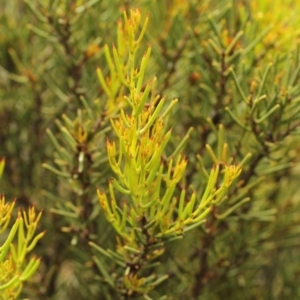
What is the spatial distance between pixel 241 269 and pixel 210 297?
50 millimetres

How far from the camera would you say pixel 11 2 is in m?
0.71

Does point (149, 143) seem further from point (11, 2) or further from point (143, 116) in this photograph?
point (11, 2)

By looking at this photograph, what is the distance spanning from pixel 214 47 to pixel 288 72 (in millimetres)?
80

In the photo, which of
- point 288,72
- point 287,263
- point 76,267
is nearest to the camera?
point 288,72

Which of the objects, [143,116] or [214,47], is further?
[214,47]

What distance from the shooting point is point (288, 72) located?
1.68 ft

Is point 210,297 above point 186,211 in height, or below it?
below

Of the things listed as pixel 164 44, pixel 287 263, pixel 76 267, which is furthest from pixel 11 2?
pixel 287 263

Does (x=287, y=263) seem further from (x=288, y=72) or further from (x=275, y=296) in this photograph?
(x=288, y=72)

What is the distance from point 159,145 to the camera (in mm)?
437

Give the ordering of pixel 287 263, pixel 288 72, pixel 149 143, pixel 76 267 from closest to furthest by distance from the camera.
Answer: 1. pixel 149 143
2. pixel 288 72
3. pixel 76 267
4. pixel 287 263

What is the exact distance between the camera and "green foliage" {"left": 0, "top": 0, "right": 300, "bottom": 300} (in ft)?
1.56

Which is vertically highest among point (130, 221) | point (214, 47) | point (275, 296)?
point (214, 47)

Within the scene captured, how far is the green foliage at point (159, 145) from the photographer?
18.7 inches
